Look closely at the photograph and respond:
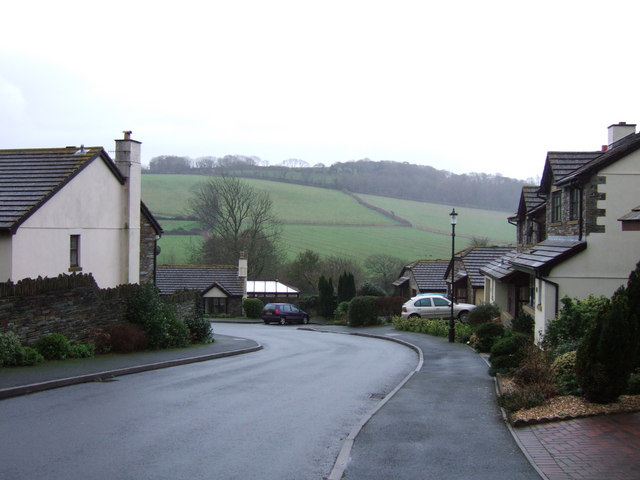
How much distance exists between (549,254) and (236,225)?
51.4m

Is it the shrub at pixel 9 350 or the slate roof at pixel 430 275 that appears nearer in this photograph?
the shrub at pixel 9 350

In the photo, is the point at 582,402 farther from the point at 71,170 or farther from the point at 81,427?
the point at 71,170

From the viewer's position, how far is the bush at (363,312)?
44.2 metres

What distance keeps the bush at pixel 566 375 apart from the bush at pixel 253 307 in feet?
140

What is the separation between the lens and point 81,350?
66.6 feet

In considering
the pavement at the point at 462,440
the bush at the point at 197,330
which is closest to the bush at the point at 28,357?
the pavement at the point at 462,440

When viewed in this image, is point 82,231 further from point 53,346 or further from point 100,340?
point 53,346

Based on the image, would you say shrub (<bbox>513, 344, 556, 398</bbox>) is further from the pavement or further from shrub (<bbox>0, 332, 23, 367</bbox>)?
shrub (<bbox>0, 332, 23, 367</bbox>)

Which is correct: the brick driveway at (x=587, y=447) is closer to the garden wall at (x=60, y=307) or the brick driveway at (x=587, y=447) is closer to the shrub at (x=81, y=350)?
the garden wall at (x=60, y=307)

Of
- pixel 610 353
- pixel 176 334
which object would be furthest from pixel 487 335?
pixel 610 353

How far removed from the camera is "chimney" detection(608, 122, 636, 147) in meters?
22.8

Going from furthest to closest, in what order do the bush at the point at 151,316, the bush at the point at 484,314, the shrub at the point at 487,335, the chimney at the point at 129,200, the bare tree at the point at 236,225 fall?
the bare tree at the point at 236,225 < the bush at the point at 484,314 < the chimney at the point at 129,200 < the shrub at the point at 487,335 < the bush at the point at 151,316

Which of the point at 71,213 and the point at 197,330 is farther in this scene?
the point at 197,330

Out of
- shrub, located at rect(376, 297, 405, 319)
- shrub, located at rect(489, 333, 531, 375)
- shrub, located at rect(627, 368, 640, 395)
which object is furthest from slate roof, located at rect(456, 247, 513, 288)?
shrub, located at rect(627, 368, 640, 395)
